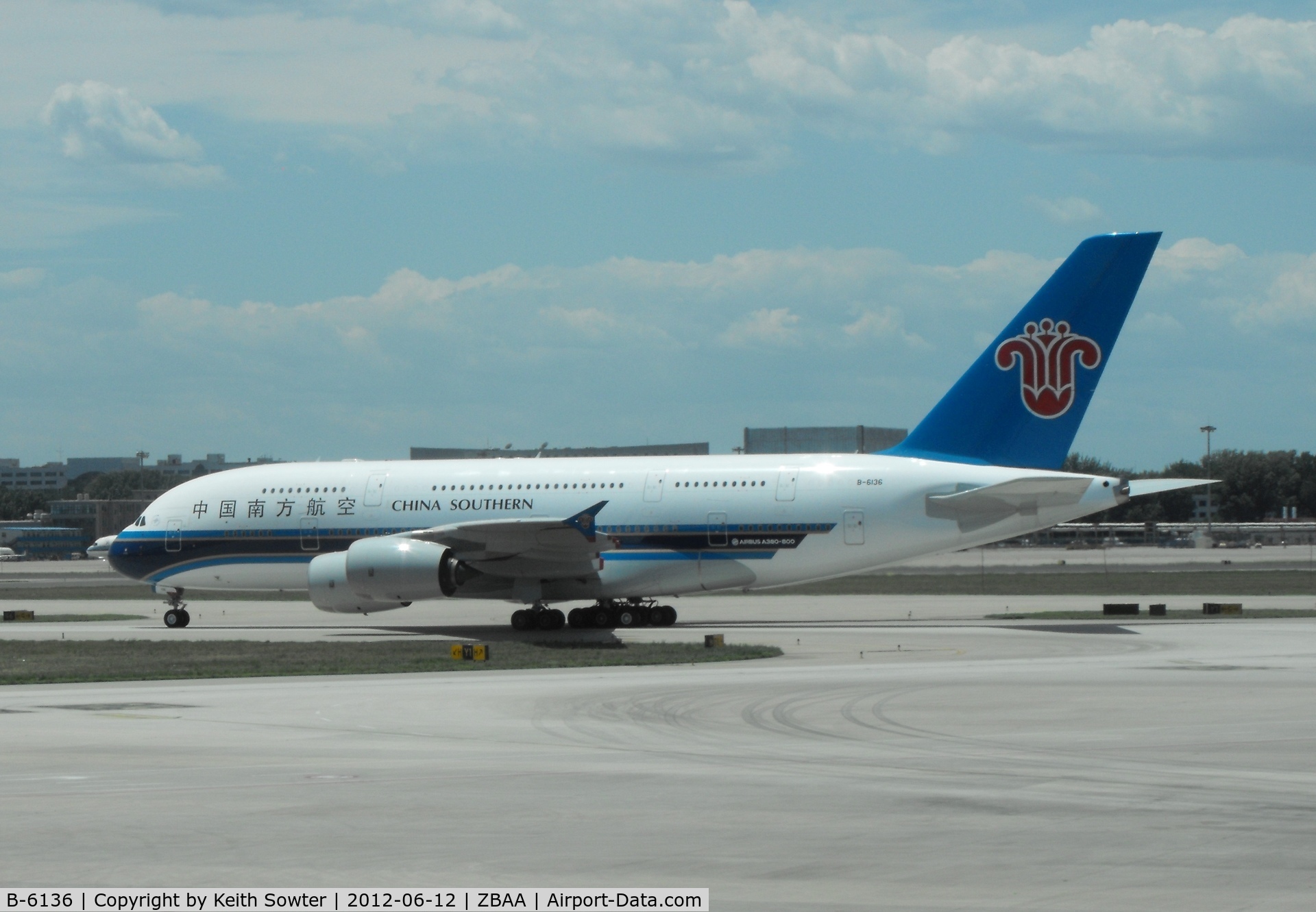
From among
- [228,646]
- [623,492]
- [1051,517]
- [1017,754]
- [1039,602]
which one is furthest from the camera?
[1039,602]

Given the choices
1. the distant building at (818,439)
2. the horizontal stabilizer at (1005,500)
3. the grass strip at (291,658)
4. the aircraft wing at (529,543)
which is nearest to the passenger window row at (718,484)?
the aircraft wing at (529,543)

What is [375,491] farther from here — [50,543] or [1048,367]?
[50,543]

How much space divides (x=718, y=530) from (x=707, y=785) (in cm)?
2190

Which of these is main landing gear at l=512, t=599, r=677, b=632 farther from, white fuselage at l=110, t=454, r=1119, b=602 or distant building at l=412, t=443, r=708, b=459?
distant building at l=412, t=443, r=708, b=459

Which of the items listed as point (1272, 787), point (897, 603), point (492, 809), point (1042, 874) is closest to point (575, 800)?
point (492, 809)

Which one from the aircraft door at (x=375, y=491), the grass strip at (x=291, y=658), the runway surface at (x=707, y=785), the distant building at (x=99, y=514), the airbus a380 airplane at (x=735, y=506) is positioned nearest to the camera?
the runway surface at (x=707, y=785)

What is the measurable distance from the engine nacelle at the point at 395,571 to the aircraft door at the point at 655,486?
5.18 m

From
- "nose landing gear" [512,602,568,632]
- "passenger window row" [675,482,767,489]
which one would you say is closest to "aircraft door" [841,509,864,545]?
"passenger window row" [675,482,767,489]

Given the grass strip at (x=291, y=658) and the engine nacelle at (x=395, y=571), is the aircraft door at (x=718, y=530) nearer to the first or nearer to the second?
the grass strip at (x=291, y=658)

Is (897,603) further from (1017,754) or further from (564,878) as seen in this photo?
(564,878)

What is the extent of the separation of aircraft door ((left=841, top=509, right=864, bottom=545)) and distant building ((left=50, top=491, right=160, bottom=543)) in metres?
75.2

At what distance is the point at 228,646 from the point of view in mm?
29922

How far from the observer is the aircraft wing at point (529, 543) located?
1278 inches

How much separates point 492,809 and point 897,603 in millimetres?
34323
